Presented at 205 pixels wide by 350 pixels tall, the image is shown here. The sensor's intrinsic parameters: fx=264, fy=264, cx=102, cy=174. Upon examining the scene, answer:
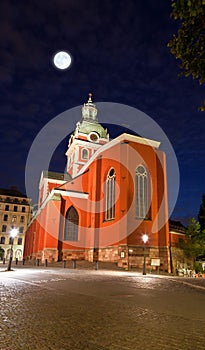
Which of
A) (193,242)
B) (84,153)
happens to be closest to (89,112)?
(84,153)

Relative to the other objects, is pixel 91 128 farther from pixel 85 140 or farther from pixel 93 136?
pixel 85 140

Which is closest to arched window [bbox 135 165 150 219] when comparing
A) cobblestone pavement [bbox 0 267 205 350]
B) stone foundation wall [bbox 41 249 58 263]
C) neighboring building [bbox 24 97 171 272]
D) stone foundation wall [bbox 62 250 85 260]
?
neighboring building [bbox 24 97 171 272]

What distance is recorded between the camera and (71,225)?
27.1m

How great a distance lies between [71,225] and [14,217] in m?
38.7

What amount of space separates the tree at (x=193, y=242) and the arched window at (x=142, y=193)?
6028 millimetres

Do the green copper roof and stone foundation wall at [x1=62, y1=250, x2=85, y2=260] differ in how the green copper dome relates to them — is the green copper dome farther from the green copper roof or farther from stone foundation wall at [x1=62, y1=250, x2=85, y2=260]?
stone foundation wall at [x1=62, y1=250, x2=85, y2=260]

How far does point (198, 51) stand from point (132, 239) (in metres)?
17.8

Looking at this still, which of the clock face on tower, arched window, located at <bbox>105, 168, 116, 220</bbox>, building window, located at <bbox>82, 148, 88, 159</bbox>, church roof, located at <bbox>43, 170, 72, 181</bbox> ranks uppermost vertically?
the clock face on tower

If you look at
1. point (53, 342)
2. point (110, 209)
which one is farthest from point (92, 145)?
point (53, 342)

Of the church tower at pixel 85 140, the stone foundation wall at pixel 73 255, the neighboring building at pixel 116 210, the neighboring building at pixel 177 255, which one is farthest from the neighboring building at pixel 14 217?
the neighboring building at pixel 177 255

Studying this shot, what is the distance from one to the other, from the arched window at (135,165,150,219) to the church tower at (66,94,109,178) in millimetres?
14515

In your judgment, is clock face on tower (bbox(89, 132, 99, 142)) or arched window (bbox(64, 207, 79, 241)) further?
clock face on tower (bbox(89, 132, 99, 142))

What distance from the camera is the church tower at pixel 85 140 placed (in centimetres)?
3869

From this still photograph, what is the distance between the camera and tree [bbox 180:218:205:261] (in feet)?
85.8
